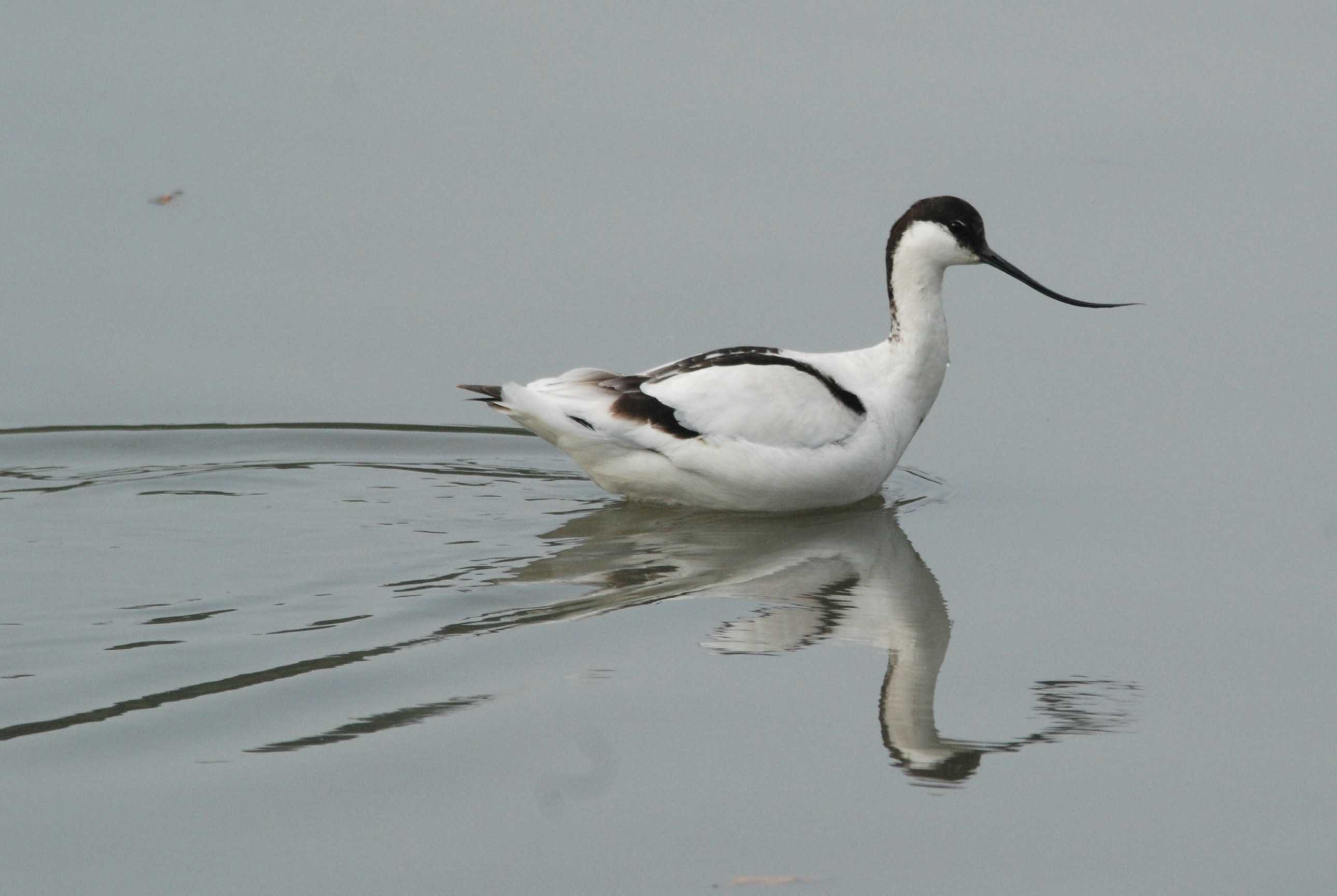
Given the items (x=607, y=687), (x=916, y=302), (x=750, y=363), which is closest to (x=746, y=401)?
(x=750, y=363)

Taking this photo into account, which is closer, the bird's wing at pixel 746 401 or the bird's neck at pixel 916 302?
the bird's wing at pixel 746 401

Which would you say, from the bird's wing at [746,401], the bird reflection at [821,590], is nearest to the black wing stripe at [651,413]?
the bird's wing at [746,401]

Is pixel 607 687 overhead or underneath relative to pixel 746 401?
underneath

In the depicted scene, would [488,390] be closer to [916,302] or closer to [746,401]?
[746,401]

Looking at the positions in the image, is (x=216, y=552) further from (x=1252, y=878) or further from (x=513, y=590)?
(x=1252, y=878)

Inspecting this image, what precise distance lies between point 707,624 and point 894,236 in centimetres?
287

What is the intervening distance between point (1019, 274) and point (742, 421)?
72.3 inches

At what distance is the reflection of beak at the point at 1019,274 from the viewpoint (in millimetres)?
8875

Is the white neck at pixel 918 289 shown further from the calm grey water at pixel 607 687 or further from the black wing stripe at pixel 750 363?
the calm grey water at pixel 607 687

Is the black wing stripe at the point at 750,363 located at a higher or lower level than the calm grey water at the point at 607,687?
higher

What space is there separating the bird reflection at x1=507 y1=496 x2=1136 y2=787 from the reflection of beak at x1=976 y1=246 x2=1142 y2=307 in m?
1.32

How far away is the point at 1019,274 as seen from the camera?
908 centimetres

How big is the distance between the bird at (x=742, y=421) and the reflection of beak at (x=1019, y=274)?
0.82ft

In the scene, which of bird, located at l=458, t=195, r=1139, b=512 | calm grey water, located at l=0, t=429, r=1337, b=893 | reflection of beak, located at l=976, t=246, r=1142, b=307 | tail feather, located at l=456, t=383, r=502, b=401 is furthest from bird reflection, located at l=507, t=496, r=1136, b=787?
reflection of beak, located at l=976, t=246, r=1142, b=307
